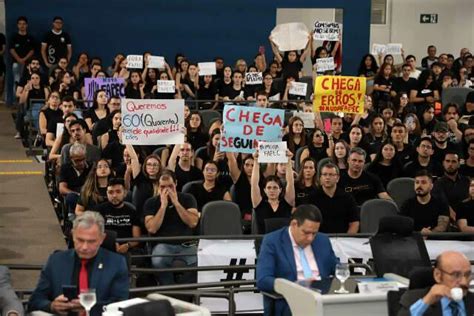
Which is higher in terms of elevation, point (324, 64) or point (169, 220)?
point (324, 64)

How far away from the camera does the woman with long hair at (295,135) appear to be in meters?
17.7

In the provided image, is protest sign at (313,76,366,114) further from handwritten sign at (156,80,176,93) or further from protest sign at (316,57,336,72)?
protest sign at (316,57,336,72)

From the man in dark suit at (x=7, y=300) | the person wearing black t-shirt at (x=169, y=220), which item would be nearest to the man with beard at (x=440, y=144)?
the person wearing black t-shirt at (x=169, y=220)

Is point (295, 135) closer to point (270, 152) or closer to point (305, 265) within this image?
point (270, 152)

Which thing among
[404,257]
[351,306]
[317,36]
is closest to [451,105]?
[317,36]

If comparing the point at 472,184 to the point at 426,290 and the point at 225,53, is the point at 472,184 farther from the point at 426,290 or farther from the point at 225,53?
the point at 225,53

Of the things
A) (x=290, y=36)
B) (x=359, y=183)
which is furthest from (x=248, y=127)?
(x=290, y=36)

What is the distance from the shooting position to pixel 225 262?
12859 mm

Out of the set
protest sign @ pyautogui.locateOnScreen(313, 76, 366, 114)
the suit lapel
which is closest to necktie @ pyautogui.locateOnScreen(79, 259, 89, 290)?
the suit lapel

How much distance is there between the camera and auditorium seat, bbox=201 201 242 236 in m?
13.2

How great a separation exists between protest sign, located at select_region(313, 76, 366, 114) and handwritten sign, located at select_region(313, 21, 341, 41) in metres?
6.94

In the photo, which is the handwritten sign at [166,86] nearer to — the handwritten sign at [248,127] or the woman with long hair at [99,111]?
the woman with long hair at [99,111]

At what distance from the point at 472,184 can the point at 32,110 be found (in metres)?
10.2

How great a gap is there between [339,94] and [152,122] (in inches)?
160
